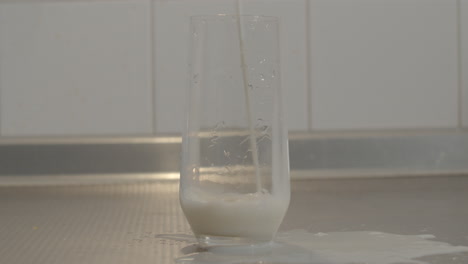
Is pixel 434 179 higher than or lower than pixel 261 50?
lower

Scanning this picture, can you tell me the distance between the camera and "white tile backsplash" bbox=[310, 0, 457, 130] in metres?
1.13

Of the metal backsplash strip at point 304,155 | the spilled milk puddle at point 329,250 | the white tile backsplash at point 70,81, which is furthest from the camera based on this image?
the white tile backsplash at point 70,81

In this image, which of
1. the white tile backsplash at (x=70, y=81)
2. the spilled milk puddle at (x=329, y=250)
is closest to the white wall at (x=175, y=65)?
the white tile backsplash at (x=70, y=81)

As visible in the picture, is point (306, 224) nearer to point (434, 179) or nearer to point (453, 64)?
point (434, 179)

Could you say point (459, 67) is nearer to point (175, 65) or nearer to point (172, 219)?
point (175, 65)

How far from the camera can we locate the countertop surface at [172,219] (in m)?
0.51

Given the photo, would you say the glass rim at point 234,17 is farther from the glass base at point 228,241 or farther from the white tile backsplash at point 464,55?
the white tile backsplash at point 464,55

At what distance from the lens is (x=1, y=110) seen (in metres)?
1.13

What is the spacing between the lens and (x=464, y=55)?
1145 millimetres

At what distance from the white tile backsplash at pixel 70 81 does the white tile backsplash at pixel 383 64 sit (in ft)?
0.90

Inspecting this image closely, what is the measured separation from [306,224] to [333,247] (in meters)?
0.12

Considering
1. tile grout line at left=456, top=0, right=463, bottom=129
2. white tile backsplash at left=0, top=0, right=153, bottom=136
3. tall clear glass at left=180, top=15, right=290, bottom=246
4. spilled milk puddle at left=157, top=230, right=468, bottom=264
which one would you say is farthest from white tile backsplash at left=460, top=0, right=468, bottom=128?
tall clear glass at left=180, top=15, right=290, bottom=246

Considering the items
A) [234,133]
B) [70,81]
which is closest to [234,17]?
[234,133]

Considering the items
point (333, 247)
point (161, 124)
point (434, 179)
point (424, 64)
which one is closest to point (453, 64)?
point (424, 64)
